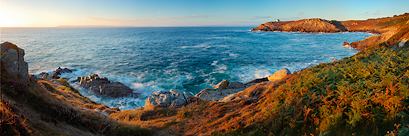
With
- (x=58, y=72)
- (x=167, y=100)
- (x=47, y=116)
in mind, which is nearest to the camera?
(x=47, y=116)

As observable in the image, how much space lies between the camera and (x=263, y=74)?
1032 inches

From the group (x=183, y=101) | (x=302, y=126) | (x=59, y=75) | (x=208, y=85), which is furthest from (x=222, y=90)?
(x=59, y=75)

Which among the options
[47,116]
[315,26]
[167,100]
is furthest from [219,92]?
[315,26]

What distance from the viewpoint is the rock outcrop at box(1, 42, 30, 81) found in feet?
23.5

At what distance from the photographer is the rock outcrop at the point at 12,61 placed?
7.18m

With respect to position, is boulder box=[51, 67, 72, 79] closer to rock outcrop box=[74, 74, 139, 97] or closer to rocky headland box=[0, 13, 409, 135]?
rock outcrop box=[74, 74, 139, 97]

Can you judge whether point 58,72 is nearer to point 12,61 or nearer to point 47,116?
point 12,61

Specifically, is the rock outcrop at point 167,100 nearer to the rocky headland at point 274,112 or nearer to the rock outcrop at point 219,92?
the rocky headland at point 274,112

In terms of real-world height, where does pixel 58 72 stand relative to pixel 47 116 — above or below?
below

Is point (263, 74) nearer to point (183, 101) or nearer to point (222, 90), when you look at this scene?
point (222, 90)

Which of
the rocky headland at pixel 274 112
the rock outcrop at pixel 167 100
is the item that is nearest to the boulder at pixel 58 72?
the rocky headland at pixel 274 112

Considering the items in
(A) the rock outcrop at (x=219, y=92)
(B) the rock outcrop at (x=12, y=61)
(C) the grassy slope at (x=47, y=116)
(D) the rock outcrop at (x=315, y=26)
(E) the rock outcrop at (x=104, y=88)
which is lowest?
(E) the rock outcrop at (x=104, y=88)

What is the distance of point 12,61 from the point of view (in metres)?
7.35

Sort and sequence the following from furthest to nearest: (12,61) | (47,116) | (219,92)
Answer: (219,92) < (12,61) < (47,116)
